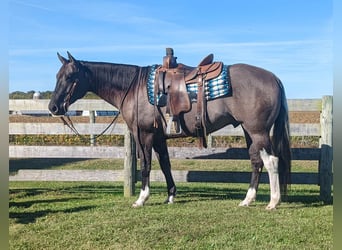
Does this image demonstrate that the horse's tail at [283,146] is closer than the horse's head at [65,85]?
Yes

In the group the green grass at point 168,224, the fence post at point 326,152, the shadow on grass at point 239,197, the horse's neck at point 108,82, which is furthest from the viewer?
the fence post at point 326,152

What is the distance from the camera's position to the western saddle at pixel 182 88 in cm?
524

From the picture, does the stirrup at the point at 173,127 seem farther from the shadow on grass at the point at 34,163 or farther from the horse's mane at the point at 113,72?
the shadow on grass at the point at 34,163

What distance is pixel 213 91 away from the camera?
5.20 m

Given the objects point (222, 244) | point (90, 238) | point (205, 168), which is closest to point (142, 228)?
point (90, 238)

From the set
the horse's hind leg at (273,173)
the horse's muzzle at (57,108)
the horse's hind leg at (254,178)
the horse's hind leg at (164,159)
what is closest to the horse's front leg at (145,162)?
the horse's hind leg at (164,159)

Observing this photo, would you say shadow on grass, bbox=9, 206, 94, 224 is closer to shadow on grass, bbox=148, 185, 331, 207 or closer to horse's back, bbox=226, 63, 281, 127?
shadow on grass, bbox=148, 185, 331, 207

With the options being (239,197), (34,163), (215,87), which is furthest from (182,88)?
(34,163)

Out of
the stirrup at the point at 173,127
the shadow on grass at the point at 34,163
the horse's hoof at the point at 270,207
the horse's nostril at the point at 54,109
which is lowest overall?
the shadow on grass at the point at 34,163

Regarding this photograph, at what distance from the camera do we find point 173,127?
5375mm

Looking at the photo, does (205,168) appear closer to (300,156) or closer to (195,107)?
(300,156)

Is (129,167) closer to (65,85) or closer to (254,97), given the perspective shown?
(65,85)

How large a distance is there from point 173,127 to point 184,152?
146 centimetres

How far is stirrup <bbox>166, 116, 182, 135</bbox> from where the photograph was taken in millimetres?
5320
